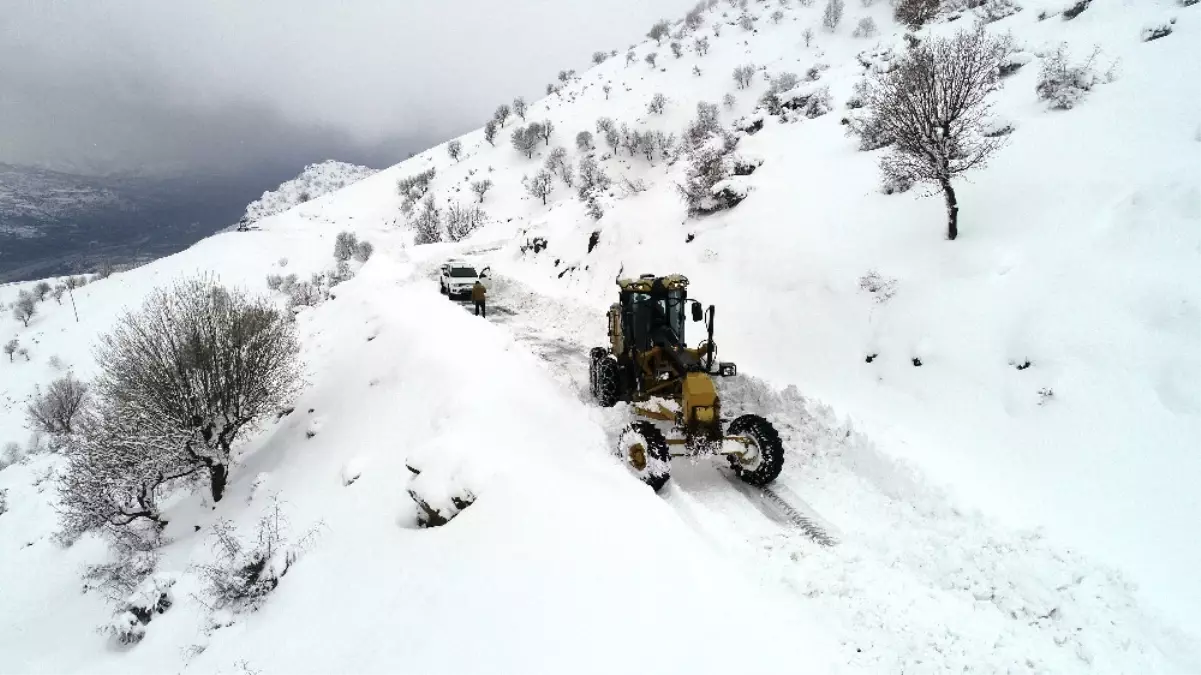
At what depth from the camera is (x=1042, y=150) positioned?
11.7 m

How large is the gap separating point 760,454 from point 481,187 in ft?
172

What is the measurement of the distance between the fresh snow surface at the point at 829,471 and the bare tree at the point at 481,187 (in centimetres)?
4021

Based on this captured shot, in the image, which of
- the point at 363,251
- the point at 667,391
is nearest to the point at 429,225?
the point at 363,251

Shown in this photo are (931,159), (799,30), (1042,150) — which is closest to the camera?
(931,159)

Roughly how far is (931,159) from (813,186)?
19.2 ft

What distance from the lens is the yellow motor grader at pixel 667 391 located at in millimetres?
7539

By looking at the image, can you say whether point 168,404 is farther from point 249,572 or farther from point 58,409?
point 58,409

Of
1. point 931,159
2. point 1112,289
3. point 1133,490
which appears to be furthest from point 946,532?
point 931,159

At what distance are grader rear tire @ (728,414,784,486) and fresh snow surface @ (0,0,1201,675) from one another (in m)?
0.46

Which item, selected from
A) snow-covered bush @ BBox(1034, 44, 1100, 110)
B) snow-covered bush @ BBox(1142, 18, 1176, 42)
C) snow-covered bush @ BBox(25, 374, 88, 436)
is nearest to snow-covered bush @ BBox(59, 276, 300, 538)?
snow-covered bush @ BBox(25, 374, 88, 436)

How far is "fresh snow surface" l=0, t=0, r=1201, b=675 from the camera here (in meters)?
4.87

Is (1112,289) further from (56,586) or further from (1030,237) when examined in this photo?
(56,586)


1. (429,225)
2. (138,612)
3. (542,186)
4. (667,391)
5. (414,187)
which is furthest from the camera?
(414,187)

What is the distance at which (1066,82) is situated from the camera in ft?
43.4
